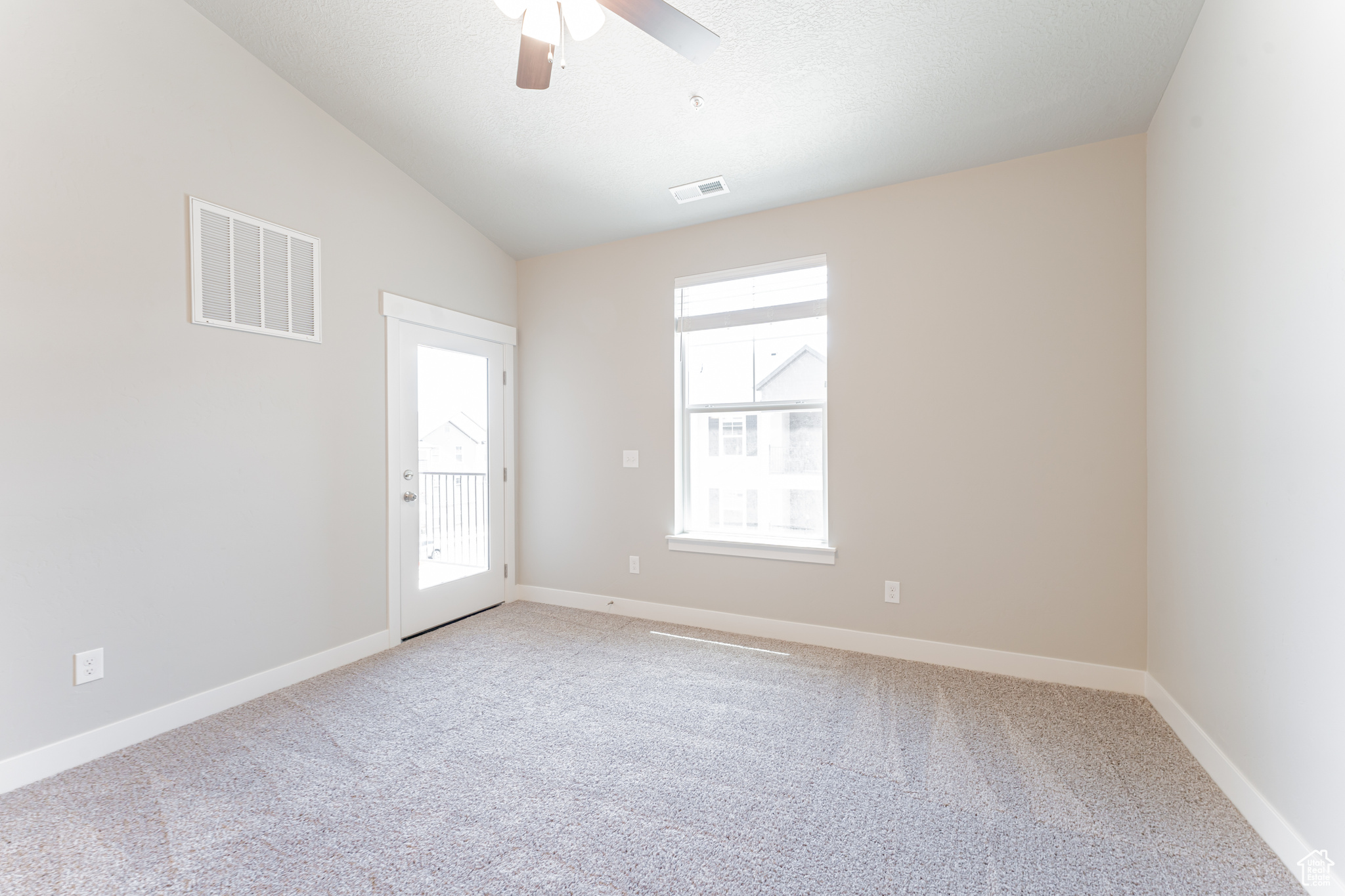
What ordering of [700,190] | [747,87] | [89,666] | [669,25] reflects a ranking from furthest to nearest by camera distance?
[700,190] < [747,87] < [89,666] < [669,25]

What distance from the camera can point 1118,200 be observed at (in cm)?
271

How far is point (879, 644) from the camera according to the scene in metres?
3.24

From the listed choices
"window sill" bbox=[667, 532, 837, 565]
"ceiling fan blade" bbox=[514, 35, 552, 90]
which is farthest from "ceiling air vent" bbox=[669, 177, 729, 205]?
"window sill" bbox=[667, 532, 837, 565]

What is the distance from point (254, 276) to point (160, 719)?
6.76 ft

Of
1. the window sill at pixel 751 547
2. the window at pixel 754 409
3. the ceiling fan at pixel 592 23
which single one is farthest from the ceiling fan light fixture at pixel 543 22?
the window sill at pixel 751 547

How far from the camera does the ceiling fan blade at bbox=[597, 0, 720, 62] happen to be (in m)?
1.58

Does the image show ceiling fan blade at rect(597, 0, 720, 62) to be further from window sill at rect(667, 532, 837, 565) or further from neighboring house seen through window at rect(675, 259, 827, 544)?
window sill at rect(667, 532, 837, 565)

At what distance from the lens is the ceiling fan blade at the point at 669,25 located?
1.58 meters

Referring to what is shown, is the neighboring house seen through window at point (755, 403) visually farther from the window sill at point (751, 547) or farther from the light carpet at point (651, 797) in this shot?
the light carpet at point (651, 797)

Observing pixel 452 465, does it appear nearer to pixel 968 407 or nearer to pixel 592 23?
pixel 592 23

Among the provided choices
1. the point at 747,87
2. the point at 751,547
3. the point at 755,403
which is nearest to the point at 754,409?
the point at 755,403

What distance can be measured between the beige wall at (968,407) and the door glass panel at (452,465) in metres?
1.21

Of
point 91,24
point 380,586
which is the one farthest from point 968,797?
point 91,24

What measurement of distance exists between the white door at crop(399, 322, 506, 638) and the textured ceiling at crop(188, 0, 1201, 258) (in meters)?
1.23
